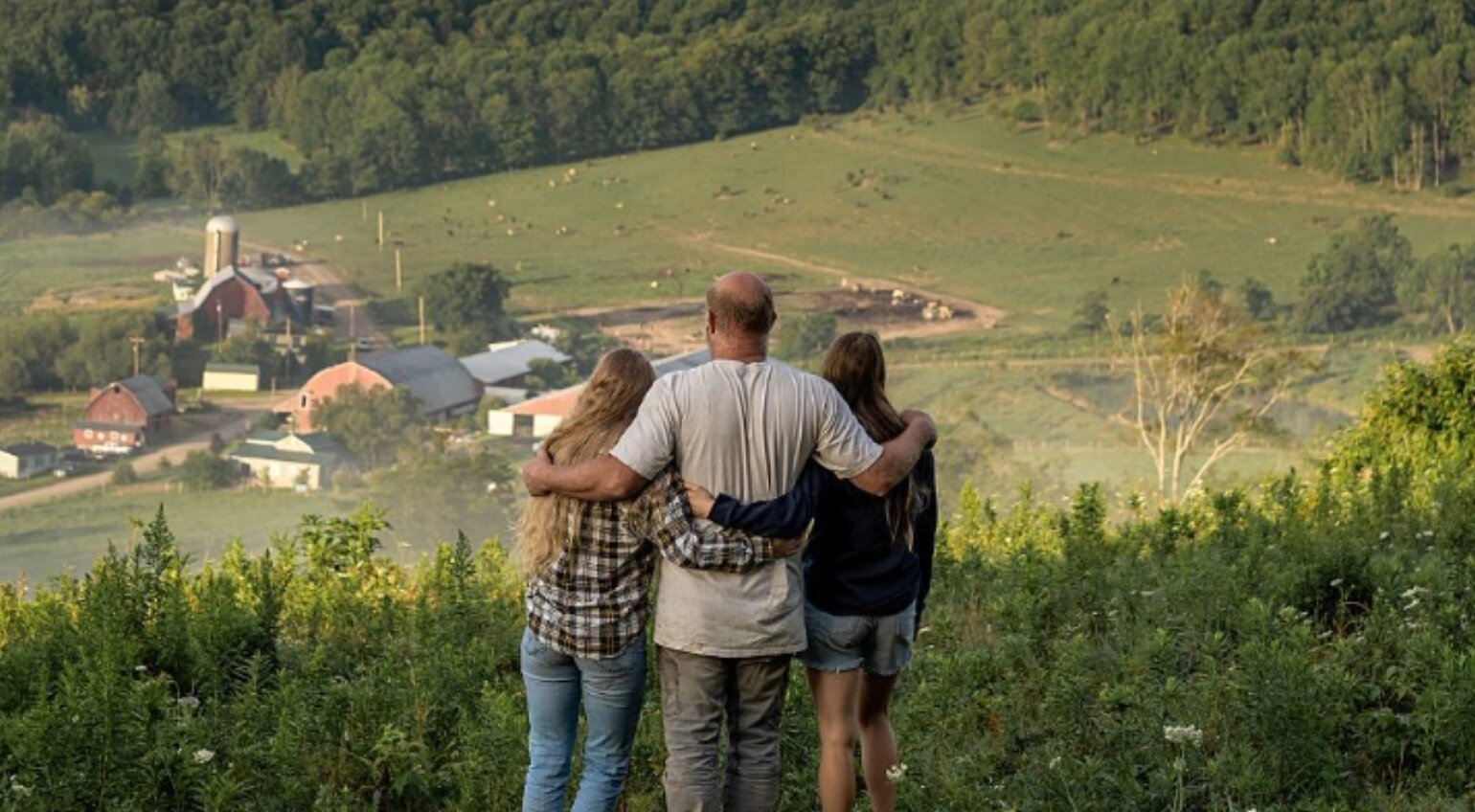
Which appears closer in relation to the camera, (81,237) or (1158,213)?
(1158,213)

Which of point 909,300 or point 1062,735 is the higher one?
point 1062,735

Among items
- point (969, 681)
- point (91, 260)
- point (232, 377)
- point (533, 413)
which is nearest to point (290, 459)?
point (232, 377)

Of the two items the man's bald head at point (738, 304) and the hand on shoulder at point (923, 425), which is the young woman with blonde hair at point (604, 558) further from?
the hand on shoulder at point (923, 425)

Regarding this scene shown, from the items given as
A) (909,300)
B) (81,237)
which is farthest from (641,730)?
(81,237)

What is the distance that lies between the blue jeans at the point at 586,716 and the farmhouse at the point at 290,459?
37725mm

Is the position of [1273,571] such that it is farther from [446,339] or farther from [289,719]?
[446,339]

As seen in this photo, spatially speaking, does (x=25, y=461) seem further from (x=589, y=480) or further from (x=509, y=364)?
(x=589, y=480)

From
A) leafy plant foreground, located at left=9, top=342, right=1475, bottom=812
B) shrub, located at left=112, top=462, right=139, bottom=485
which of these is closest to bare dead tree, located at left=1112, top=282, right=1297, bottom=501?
shrub, located at left=112, top=462, right=139, bottom=485

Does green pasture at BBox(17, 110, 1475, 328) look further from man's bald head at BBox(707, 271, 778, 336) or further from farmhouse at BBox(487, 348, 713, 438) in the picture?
man's bald head at BBox(707, 271, 778, 336)

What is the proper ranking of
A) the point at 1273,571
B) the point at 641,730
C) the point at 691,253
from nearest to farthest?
the point at 641,730 < the point at 1273,571 < the point at 691,253

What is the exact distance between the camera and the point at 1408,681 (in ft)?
16.8

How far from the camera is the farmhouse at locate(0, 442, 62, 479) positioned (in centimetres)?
4338

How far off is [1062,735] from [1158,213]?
41.1m

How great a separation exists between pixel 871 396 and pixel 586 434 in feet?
1.94
